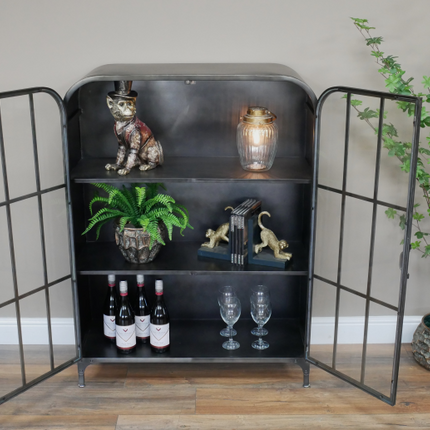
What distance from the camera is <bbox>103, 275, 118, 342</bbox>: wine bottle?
2.87m

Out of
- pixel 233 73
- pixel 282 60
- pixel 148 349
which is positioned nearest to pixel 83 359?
pixel 148 349

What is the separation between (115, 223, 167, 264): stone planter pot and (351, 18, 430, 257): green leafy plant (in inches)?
41.2

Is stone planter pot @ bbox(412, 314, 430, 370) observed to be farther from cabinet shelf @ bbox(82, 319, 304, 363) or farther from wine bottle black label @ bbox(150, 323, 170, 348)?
wine bottle black label @ bbox(150, 323, 170, 348)

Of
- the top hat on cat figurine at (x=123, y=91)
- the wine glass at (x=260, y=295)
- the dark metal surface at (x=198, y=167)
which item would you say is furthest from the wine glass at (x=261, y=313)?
the top hat on cat figurine at (x=123, y=91)

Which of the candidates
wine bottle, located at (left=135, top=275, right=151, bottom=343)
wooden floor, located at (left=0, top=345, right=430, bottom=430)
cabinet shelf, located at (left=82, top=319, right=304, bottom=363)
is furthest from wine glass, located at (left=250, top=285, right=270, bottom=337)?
wine bottle, located at (left=135, top=275, right=151, bottom=343)

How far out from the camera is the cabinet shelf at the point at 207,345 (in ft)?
9.07

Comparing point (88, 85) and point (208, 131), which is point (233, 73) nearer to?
point (208, 131)

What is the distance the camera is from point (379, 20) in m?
2.70

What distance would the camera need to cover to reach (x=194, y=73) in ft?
7.88

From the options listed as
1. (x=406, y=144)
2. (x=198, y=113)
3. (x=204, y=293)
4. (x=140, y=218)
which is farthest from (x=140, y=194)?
(x=406, y=144)

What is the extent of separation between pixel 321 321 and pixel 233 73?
1.44 m

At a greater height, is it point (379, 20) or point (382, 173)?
point (379, 20)

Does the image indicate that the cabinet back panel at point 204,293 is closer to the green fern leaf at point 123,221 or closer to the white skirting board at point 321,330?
the white skirting board at point 321,330

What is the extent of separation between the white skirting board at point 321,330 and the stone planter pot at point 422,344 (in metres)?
0.17
